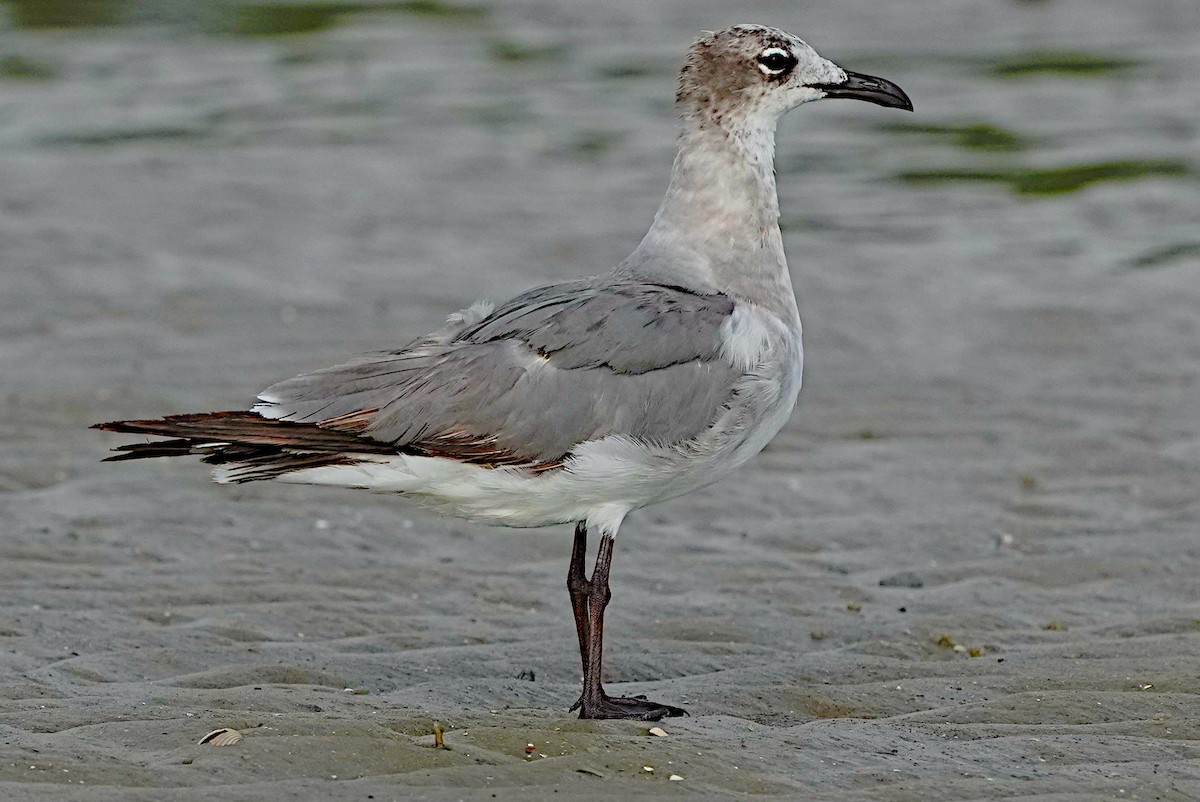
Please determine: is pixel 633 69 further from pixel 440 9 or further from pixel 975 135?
pixel 440 9

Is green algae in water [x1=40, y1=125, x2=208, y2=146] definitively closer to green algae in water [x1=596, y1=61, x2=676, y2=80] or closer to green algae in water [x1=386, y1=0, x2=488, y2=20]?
green algae in water [x1=596, y1=61, x2=676, y2=80]

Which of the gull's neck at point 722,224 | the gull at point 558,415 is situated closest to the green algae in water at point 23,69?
the gull's neck at point 722,224

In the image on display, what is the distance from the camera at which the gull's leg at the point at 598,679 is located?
5516mm

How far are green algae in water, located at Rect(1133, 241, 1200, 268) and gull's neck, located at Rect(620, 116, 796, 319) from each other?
6953 mm

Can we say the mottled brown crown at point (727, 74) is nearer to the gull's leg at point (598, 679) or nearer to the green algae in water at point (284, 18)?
the gull's leg at point (598, 679)

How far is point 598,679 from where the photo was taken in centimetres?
567

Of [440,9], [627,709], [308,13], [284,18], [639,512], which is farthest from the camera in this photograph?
[440,9]

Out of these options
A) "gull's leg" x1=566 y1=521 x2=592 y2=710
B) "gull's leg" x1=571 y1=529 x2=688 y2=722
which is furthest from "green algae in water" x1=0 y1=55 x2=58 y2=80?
"gull's leg" x1=571 y1=529 x2=688 y2=722

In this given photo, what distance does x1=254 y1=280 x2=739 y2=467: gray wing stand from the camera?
560 centimetres

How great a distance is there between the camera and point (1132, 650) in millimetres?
6426

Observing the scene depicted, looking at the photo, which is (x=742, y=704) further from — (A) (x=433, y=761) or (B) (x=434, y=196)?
(B) (x=434, y=196)

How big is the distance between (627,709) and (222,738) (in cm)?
125

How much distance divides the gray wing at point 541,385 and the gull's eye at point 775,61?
109 centimetres

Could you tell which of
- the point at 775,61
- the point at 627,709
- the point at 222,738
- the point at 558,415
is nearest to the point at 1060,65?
the point at 775,61
